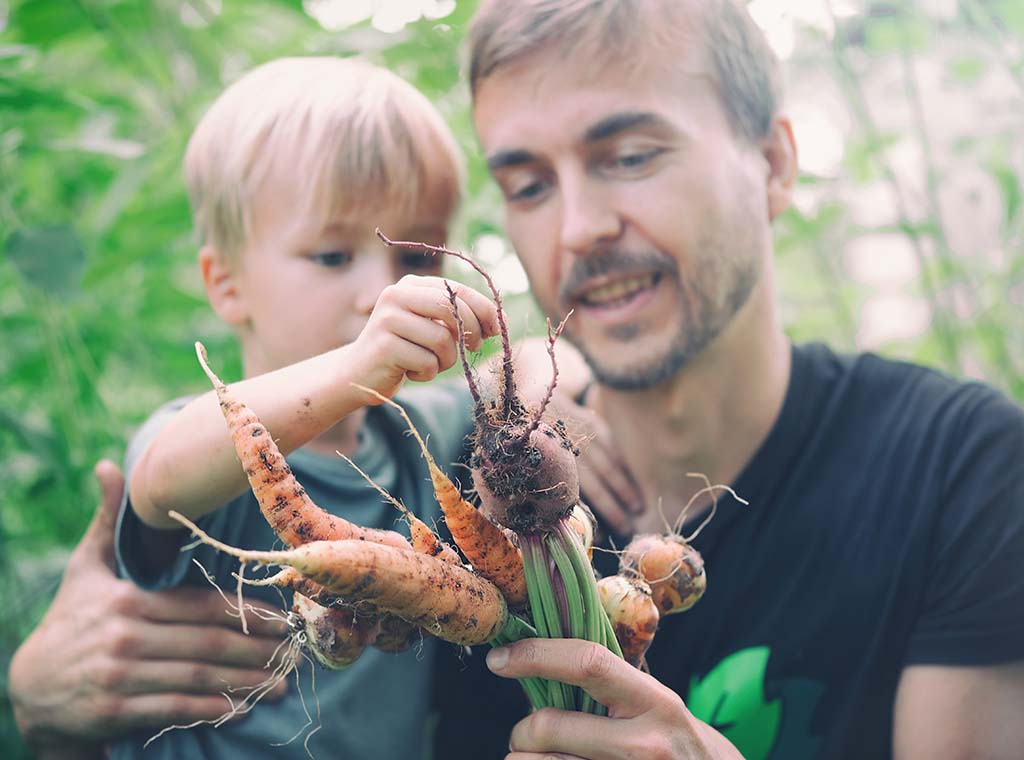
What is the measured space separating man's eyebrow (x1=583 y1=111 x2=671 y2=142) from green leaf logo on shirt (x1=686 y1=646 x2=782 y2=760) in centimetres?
81

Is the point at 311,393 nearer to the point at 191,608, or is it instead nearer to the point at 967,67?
the point at 191,608

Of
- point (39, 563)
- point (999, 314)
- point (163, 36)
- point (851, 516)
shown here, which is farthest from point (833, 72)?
point (39, 563)

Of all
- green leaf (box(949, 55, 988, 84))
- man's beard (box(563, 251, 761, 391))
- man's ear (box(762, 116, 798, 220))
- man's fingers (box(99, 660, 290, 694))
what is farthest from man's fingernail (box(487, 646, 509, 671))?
green leaf (box(949, 55, 988, 84))

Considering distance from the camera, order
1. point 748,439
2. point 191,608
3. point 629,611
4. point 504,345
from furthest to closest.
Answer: point 748,439, point 191,608, point 629,611, point 504,345

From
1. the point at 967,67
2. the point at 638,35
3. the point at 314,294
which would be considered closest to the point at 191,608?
the point at 314,294

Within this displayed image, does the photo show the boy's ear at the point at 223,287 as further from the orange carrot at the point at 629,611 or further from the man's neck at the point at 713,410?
the orange carrot at the point at 629,611

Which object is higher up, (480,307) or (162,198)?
(480,307)

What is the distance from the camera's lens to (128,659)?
3.87 feet

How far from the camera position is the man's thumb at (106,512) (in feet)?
3.90

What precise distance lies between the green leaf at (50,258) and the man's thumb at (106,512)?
1.02 feet

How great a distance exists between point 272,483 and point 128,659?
58cm

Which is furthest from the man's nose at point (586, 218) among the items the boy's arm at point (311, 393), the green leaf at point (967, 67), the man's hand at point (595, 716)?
the green leaf at point (967, 67)

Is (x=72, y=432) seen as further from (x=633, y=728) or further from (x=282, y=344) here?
(x=633, y=728)

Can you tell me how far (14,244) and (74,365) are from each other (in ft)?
1.59
